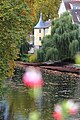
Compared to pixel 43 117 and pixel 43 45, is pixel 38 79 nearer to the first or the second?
pixel 43 117

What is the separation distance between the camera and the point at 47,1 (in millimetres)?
72875

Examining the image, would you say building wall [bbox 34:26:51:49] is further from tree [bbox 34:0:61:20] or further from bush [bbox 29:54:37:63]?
bush [bbox 29:54:37:63]

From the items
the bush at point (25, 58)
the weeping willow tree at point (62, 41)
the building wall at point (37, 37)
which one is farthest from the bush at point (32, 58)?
the building wall at point (37, 37)

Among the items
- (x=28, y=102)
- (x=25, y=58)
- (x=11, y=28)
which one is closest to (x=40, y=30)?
(x=25, y=58)

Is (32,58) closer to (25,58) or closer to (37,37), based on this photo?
(25,58)

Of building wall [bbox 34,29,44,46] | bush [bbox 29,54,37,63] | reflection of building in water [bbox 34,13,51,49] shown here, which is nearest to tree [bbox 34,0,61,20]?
reflection of building in water [bbox 34,13,51,49]

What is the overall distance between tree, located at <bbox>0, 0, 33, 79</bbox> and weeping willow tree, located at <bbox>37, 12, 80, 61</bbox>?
2726 cm

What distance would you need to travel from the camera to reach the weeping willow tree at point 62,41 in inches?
1690

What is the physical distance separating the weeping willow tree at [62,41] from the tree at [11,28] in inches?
1073

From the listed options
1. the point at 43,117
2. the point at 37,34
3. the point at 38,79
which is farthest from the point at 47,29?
the point at 38,79

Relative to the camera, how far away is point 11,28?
1454 cm

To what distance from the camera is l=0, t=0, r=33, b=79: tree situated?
14094mm

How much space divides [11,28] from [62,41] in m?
29.4

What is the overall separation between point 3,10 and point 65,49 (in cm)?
2990
